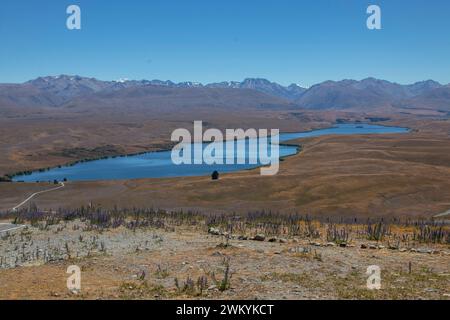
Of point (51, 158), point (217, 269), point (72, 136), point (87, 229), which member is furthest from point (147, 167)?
point (217, 269)

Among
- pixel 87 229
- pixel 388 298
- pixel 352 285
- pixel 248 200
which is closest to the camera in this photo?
pixel 388 298

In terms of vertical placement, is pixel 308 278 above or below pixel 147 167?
above

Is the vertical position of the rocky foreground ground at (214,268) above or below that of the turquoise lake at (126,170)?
above

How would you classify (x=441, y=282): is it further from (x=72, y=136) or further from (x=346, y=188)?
(x=72, y=136)

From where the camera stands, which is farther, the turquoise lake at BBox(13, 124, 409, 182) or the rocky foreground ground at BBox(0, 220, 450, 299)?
the turquoise lake at BBox(13, 124, 409, 182)

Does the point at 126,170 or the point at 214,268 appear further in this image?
the point at 126,170

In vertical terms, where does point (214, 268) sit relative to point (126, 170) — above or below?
above

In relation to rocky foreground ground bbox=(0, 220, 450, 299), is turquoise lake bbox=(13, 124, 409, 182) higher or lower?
lower

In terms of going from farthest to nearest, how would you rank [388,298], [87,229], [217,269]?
[87,229]
[217,269]
[388,298]
